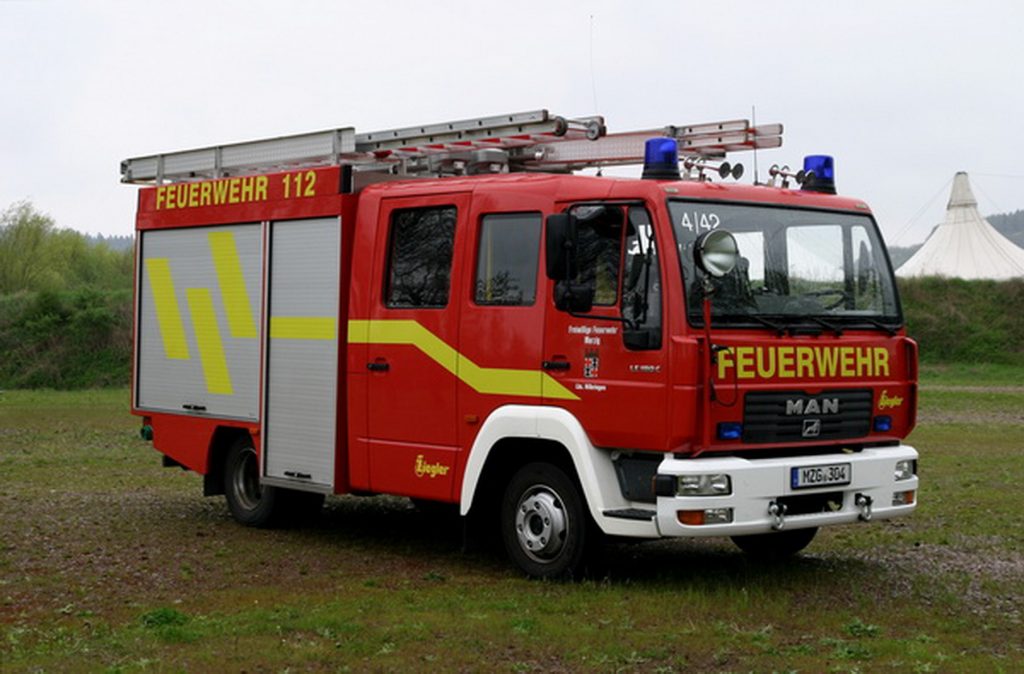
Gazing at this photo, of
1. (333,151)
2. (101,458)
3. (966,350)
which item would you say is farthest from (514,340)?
(966,350)

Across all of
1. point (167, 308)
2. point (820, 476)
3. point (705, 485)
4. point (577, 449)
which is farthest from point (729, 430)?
point (167, 308)

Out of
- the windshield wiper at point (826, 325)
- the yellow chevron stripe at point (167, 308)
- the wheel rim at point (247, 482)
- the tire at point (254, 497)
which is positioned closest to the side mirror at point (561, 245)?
the windshield wiper at point (826, 325)

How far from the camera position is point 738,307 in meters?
9.74

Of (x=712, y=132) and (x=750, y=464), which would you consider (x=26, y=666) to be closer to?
(x=750, y=464)

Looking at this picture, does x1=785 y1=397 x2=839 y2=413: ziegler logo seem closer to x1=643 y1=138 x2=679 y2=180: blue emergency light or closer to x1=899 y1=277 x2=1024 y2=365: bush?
x1=643 y1=138 x2=679 y2=180: blue emergency light

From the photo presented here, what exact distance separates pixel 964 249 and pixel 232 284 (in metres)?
57.5

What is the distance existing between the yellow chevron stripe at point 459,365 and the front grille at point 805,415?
45.9 inches

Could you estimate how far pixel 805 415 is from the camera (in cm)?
995

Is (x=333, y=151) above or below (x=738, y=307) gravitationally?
above

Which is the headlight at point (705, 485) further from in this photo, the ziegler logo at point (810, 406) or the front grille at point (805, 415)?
the ziegler logo at point (810, 406)

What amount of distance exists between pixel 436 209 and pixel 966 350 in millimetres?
44291

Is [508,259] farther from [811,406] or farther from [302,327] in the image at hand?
[302,327]

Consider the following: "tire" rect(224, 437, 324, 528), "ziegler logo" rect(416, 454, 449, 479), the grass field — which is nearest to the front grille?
the grass field

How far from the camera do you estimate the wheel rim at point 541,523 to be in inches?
399
